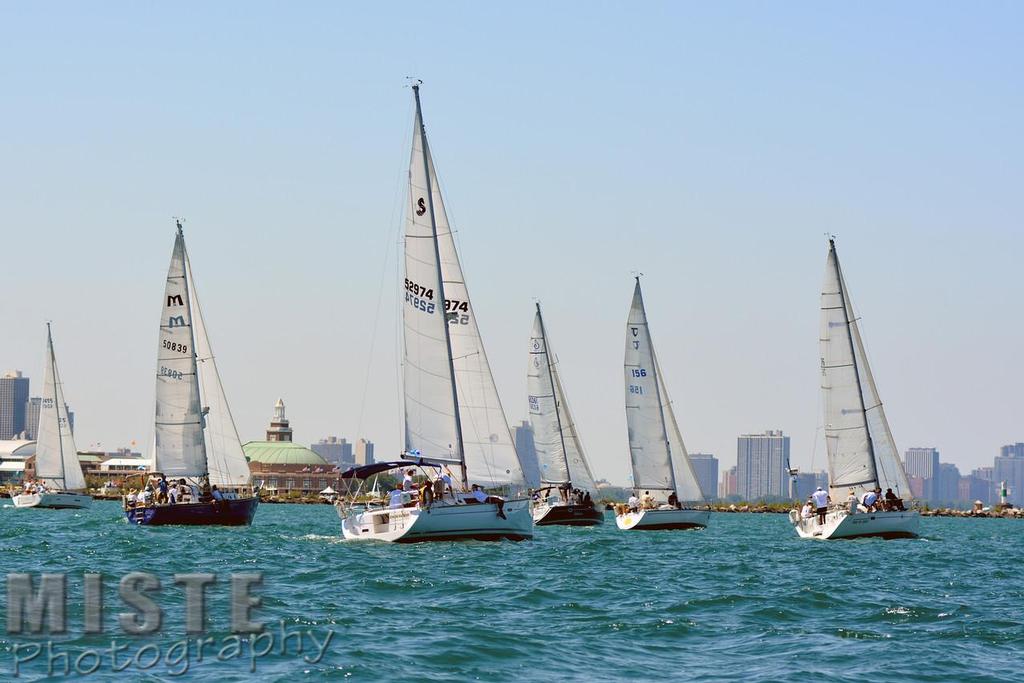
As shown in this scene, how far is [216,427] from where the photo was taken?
6738 centimetres

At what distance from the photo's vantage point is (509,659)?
21.0 meters

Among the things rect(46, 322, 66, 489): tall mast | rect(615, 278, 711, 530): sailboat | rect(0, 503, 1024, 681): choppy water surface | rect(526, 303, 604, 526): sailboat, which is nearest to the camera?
rect(0, 503, 1024, 681): choppy water surface

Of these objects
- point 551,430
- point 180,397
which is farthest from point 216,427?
point 551,430

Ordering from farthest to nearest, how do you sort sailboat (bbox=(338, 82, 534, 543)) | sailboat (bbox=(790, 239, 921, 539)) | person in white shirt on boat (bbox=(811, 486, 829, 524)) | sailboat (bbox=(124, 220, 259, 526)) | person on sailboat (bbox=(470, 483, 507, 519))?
sailboat (bbox=(124, 220, 259, 526))
sailboat (bbox=(790, 239, 921, 539))
person in white shirt on boat (bbox=(811, 486, 829, 524))
sailboat (bbox=(338, 82, 534, 543))
person on sailboat (bbox=(470, 483, 507, 519))

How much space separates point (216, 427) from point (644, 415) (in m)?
19.9

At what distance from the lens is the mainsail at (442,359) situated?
45688 millimetres

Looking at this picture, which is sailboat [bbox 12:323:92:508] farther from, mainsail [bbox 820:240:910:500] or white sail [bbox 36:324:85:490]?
mainsail [bbox 820:240:910:500]

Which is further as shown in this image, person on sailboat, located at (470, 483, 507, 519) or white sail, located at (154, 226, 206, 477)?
white sail, located at (154, 226, 206, 477)

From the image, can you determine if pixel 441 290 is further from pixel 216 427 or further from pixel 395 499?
pixel 216 427

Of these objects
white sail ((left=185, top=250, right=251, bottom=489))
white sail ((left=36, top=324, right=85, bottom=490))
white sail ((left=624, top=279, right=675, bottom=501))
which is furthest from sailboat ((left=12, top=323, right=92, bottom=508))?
white sail ((left=624, top=279, right=675, bottom=501))

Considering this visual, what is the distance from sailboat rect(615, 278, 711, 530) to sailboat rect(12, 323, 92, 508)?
42.8 meters

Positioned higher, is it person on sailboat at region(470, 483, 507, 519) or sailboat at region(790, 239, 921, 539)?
sailboat at region(790, 239, 921, 539)

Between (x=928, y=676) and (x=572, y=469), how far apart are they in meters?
55.2

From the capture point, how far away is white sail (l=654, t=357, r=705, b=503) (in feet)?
236
